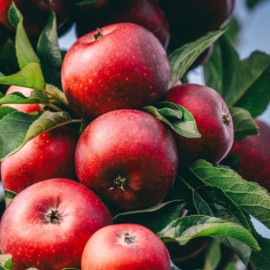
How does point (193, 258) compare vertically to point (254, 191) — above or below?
below

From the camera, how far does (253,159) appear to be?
5.55 feet

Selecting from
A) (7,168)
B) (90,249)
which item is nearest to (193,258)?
(7,168)

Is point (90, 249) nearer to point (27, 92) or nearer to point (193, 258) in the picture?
point (27, 92)

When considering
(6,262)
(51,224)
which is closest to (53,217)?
(51,224)

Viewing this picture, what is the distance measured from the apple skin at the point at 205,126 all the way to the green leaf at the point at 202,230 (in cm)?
20

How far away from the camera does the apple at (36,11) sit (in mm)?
1468

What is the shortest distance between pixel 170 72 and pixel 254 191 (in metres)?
0.38

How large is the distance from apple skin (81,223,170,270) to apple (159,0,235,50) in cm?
74

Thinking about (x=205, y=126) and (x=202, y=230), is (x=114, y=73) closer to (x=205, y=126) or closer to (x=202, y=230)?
(x=205, y=126)

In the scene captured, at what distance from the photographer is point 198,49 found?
1407mm

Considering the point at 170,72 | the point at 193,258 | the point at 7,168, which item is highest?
the point at 170,72

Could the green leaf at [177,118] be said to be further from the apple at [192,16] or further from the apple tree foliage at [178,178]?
the apple at [192,16]

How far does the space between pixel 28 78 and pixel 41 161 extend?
0.58 feet

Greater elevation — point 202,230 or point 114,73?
point 114,73
